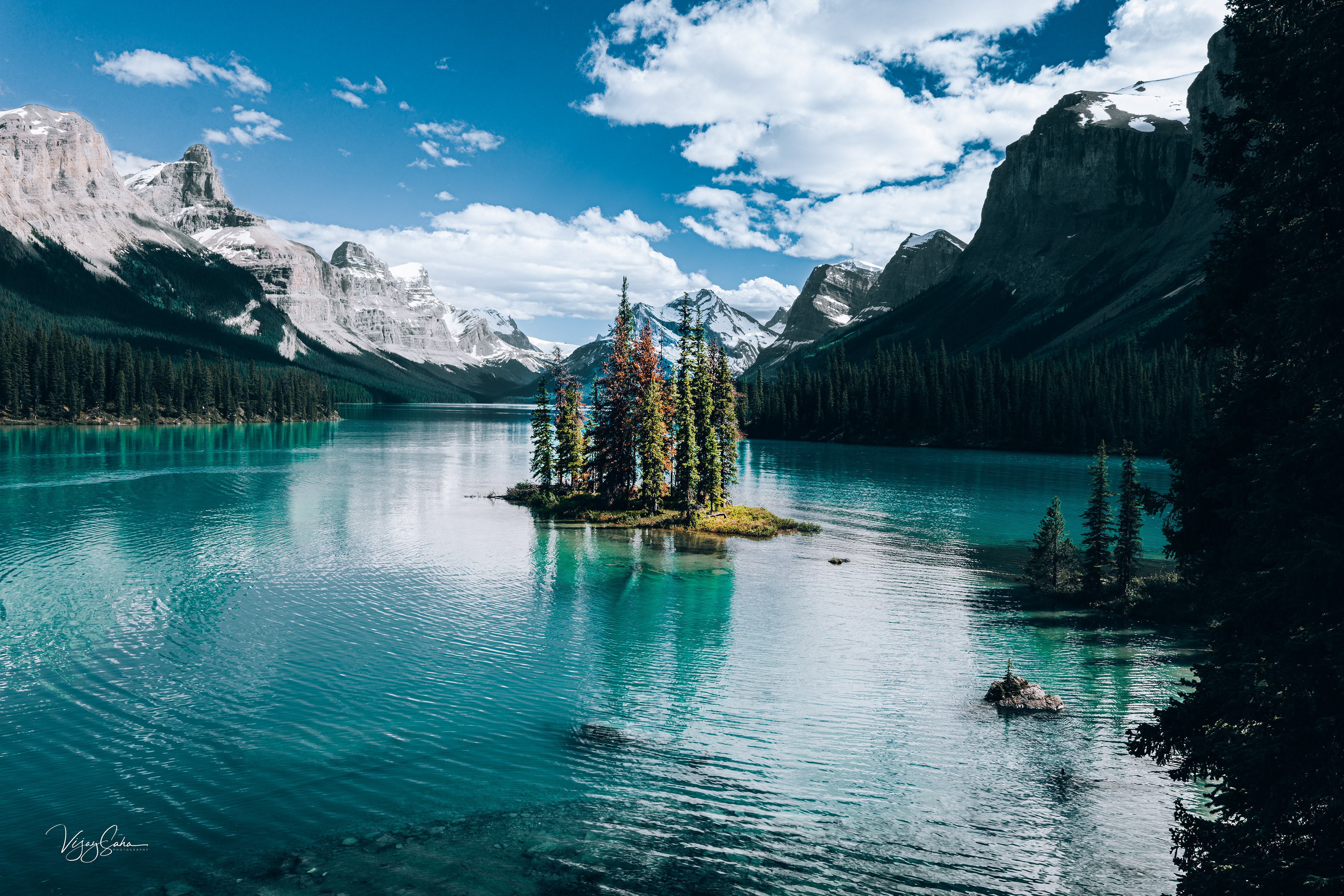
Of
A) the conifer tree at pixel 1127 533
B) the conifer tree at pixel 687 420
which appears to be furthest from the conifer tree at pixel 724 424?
the conifer tree at pixel 1127 533

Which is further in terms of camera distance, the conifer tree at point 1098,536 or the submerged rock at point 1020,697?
the conifer tree at point 1098,536

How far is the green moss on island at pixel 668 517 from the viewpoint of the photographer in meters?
63.2

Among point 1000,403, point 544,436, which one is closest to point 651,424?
point 544,436

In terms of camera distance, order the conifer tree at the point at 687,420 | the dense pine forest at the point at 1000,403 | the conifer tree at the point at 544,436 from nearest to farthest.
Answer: the conifer tree at the point at 687,420 → the conifer tree at the point at 544,436 → the dense pine forest at the point at 1000,403

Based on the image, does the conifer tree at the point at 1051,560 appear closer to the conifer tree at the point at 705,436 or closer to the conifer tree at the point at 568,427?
the conifer tree at the point at 705,436

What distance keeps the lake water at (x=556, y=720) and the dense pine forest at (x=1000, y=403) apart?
391 feet

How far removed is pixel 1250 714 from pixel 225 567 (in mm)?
50303

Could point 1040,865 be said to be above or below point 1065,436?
below

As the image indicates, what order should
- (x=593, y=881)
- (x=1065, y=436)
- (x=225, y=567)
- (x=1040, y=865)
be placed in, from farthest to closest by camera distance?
(x=1065, y=436) < (x=225, y=567) < (x=1040, y=865) < (x=593, y=881)

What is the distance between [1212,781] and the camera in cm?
2092

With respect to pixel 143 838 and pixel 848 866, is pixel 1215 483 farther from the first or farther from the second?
pixel 143 838

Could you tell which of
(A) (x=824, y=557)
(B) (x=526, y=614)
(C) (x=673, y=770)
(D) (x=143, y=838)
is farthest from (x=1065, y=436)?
(D) (x=143, y=838)

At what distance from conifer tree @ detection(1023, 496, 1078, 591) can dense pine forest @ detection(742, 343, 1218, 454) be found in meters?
111

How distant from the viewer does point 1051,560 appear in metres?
44.1
